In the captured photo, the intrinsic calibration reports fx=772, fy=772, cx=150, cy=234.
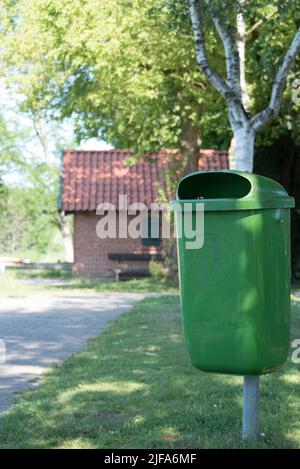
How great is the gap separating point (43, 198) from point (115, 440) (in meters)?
43.1

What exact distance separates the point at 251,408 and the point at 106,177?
25885 mm

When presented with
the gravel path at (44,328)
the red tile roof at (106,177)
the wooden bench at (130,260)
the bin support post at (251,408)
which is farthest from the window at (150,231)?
the bin support post at (251,408)

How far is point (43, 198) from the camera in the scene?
47.6 meters

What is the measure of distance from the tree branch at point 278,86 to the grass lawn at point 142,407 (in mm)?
3887

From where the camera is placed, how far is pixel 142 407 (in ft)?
20.3

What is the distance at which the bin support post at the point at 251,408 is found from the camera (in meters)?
5.13

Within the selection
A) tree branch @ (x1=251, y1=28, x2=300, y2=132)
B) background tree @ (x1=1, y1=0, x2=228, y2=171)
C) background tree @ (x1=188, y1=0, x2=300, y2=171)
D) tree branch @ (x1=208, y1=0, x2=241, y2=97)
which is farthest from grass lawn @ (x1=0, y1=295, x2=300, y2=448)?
background tree @ (x1=1, y1=0, x2=228, y2=171)

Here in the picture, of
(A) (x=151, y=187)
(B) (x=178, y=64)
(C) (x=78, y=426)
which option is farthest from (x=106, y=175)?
(C) (x=78, y=426)

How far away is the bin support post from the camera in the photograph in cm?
513

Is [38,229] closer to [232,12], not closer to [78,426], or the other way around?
[232,12]

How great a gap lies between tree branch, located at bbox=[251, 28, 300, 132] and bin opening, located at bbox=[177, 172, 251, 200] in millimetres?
5759

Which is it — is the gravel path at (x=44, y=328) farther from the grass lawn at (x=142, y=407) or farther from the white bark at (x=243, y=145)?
the white bark at (x=243, y=145)

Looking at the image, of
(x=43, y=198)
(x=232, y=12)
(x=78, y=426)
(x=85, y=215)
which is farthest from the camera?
(x=43, y=198)

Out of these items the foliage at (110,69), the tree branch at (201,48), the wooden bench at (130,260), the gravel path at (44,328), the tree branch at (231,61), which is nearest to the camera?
the gravel path at (44,328)
